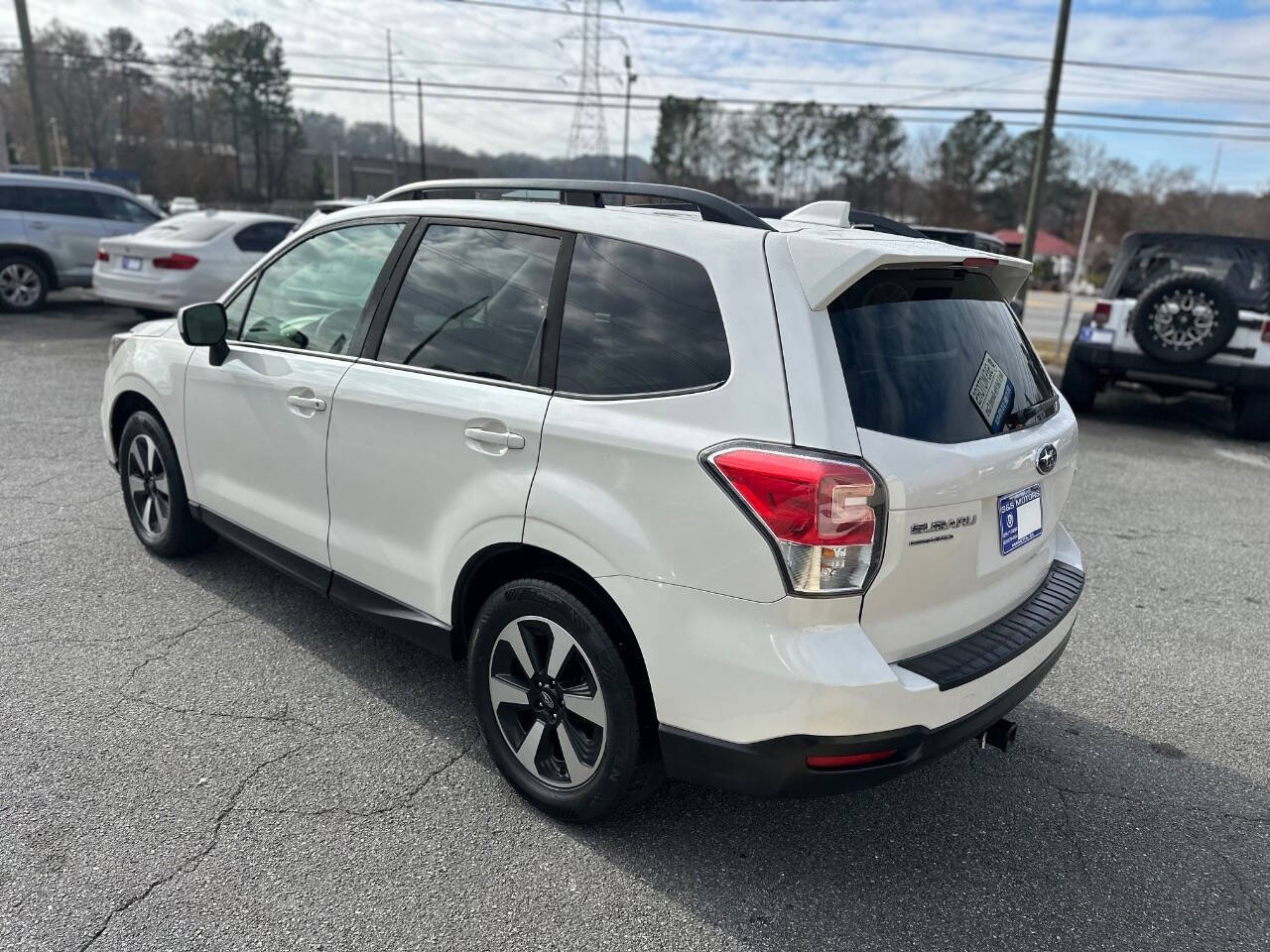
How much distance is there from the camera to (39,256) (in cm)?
1216

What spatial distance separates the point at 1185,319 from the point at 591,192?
7.73 m

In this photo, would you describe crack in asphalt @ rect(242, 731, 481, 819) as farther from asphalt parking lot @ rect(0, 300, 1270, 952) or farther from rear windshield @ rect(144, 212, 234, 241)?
rear windshield @ rect(144, 212, 234, 241)

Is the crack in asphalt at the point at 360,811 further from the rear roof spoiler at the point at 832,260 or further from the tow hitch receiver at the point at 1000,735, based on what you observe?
the rear roof spoiler at the point at 832,260

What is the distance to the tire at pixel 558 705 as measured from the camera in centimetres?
240

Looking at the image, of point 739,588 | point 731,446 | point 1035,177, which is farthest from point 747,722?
point 1035,177

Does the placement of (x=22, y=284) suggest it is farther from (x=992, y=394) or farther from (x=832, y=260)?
(x=992, y=394)

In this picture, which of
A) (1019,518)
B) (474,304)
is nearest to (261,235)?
(474,304)

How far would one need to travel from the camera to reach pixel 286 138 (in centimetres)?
7550

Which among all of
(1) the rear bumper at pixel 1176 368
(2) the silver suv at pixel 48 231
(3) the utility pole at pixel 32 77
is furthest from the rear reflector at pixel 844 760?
(3) the utility pole at pixel 32 77

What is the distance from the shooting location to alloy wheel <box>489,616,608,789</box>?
8.21 feet

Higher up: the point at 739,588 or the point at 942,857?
the point at 739,588

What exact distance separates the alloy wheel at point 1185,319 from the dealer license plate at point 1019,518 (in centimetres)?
707

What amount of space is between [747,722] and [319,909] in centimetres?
122

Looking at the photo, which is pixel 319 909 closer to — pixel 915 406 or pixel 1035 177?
pixel 915 406
